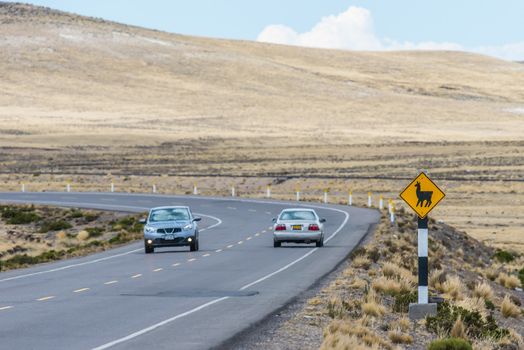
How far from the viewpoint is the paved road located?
1547cm

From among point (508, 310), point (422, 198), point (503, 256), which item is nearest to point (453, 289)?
point (508, 310)

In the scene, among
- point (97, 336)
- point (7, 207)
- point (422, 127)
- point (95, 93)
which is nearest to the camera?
point (97, 336)

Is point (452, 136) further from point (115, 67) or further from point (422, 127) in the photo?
point (115, 67)

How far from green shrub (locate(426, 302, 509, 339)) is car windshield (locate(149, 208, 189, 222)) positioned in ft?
58.0

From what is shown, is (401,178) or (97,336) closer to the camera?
(97,336)

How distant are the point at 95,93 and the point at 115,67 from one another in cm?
1652

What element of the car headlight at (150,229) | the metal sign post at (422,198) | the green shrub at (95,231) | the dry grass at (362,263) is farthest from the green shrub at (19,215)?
the metal sign post at (422,198)

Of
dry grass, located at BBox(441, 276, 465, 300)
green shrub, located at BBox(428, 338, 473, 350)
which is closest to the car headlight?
dry grass, located at BBox(441, 276, 465, 300)

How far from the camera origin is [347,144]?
115688mm

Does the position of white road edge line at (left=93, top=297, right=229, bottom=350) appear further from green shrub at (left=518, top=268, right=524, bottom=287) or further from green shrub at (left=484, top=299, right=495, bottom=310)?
green shrub at (left=518, top=268, right=524, bottom=287)

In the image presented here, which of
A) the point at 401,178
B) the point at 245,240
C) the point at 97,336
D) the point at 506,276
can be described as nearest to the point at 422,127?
the point at 401,178

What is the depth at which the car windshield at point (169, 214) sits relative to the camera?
35.2 m

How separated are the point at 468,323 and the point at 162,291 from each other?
688 cm

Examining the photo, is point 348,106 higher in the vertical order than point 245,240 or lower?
higher
